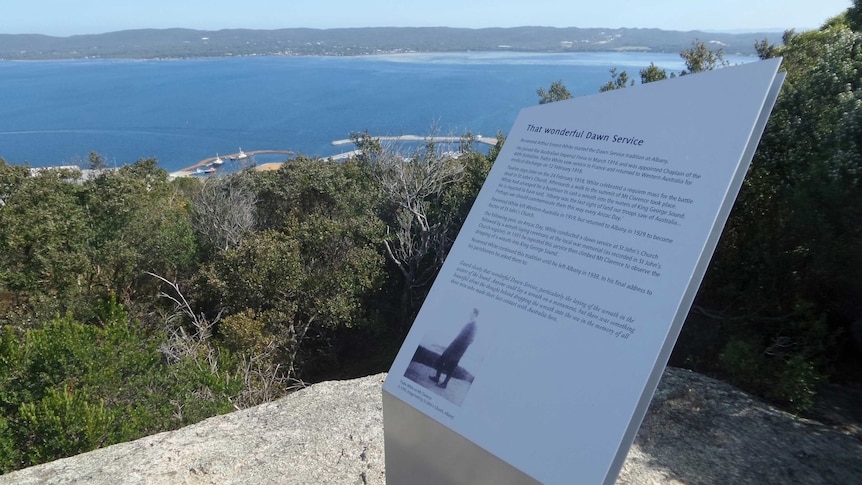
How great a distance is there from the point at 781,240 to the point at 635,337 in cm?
641

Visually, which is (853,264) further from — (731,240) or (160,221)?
(160,221)

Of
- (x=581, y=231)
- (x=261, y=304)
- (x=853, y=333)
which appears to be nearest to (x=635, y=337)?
(x=581, y=231)

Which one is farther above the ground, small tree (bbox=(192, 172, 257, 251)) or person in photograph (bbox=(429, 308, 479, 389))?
person in photograph (bbox=(429, 308, 479, 389))

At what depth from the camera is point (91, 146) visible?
61531 millimetres

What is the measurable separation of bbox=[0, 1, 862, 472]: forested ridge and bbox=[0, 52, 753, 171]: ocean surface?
70.2ft

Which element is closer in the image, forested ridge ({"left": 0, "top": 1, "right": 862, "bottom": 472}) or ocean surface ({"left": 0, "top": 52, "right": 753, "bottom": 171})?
forested ridge ({"left": 0, "top": 1, "right": 862, "bottom": 472})

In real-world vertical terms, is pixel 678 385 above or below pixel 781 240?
below

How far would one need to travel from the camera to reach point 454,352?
110 inches

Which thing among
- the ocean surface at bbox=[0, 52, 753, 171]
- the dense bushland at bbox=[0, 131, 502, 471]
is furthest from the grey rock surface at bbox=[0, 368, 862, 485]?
the ocean surface at bbox=[0, 52, 753, 171]

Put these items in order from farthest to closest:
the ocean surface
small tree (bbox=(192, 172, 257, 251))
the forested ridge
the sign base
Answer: the ocean surface, small tree (bbox=(192, 172, 257, 251)), the forested ridge, the sign base

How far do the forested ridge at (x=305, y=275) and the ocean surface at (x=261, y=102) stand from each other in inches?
842

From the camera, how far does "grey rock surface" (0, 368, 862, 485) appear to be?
4520mm

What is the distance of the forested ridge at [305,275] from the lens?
593cm

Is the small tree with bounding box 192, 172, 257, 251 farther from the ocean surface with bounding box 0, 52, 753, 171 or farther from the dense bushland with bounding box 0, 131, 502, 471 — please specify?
the ocean surface with bounding box 0, 52, 753, 171
